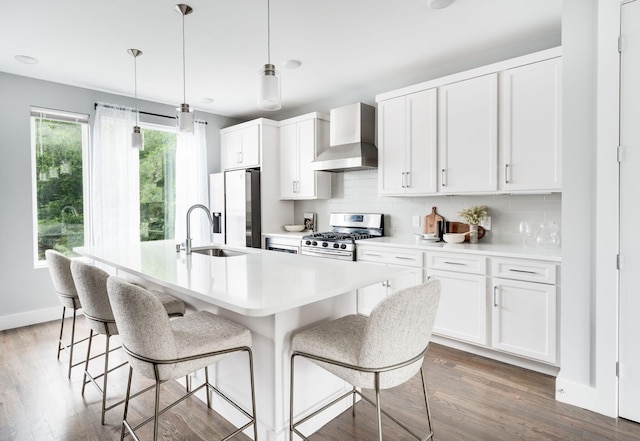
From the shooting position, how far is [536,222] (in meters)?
3.12

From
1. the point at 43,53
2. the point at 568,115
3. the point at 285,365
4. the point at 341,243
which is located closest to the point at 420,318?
the point at 285,365

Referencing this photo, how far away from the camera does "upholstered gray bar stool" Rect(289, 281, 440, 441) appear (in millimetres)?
1385

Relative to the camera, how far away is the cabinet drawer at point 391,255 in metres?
3.26

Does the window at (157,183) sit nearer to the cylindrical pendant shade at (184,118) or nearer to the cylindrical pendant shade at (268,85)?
the cylindrical pendant shade at (184,118)

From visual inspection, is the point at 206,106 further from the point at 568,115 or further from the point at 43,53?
the point at 568,115

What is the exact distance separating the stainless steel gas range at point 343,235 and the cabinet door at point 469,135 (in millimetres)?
1002

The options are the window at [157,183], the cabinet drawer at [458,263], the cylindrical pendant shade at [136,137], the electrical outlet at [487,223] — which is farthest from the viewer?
the window at [157,183]

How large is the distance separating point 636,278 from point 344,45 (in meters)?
2.61

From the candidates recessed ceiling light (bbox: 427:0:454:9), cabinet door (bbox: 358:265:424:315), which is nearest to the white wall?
cabinet door (bbox: 358:265:424:315)

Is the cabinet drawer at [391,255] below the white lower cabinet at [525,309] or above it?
above

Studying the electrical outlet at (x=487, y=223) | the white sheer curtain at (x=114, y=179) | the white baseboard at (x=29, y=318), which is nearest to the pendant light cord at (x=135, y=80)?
the white sheer curtain at (x=114, y=179)

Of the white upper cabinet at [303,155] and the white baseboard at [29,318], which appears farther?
the white upper cabinet at [303,155]

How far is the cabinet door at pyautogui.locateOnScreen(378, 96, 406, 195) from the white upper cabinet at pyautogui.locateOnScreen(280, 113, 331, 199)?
945mm

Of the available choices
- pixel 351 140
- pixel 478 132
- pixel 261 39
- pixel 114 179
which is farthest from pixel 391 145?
pixel 114 179
